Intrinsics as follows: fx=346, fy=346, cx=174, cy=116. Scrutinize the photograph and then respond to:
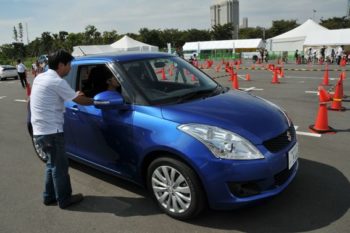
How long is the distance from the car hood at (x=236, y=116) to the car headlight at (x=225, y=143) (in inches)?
2.7

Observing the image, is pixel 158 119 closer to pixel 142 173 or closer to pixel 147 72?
pixel 142 173

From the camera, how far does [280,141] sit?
11.9 feet

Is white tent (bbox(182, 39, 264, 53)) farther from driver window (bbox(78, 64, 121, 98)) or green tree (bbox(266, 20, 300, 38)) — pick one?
driver window (bbox(78, 64, 121, 98))

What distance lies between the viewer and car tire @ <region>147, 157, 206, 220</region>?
345 cm

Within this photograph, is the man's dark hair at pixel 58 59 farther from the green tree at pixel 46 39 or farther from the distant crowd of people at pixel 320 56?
the green tree at pixel 46 39

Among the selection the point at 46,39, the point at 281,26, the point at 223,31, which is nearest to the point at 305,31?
the point at 281,26

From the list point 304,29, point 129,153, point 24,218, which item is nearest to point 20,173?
point 24,218

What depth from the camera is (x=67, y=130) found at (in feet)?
16.1

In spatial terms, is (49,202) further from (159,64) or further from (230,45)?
(230,45)

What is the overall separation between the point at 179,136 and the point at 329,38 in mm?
35220

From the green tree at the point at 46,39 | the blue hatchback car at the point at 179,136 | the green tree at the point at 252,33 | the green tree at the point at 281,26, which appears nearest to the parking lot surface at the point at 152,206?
the blue hatchback car at the point at 179,136

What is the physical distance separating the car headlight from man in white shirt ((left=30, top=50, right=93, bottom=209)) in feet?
4.69

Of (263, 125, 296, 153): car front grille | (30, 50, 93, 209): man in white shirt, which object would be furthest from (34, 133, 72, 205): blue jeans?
(263, 125, 296, 153): car front grille

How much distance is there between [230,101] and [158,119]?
3.24 feet
